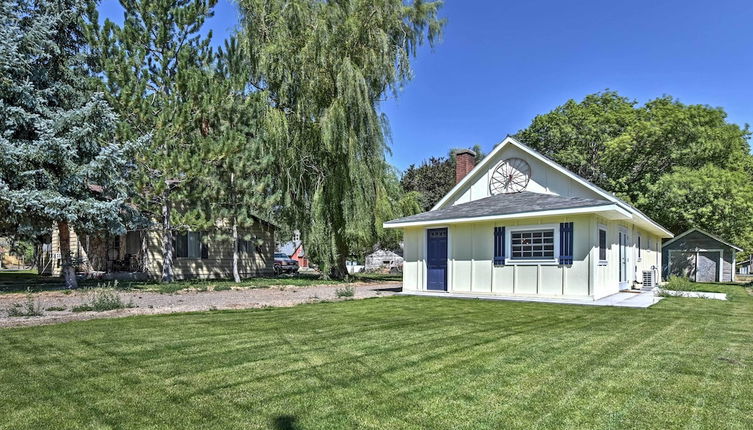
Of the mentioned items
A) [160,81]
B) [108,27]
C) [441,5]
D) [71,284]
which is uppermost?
[441,5]

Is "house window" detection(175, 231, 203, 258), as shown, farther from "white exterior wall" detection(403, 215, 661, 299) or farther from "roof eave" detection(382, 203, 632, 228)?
"roof eave" detection(382, 203, 632, 228)

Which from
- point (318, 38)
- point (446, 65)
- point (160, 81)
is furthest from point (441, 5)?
point (160, 81)

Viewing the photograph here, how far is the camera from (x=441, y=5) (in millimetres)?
20562

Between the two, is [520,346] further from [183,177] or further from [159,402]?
[183,177]

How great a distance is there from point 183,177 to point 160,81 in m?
4.17

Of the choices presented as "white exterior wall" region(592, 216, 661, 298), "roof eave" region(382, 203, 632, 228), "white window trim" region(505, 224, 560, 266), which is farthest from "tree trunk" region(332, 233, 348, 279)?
"white exterior wall" region(592, 216, 661, 298)

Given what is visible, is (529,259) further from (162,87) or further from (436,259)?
(162,87)

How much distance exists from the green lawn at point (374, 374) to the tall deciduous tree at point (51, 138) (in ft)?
25.4

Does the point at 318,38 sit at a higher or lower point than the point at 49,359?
higher

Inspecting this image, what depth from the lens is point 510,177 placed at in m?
15.5

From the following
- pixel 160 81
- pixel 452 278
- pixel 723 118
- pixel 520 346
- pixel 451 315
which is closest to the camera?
pixel 520 346

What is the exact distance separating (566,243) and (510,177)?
3.85 metres

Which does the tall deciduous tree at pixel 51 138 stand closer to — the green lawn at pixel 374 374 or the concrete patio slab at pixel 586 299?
the green lawn at pixel 374 374

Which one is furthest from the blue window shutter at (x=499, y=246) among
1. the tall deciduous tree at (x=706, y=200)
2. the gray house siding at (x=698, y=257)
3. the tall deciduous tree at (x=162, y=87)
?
the gray house siding at (x=698, y=257)
